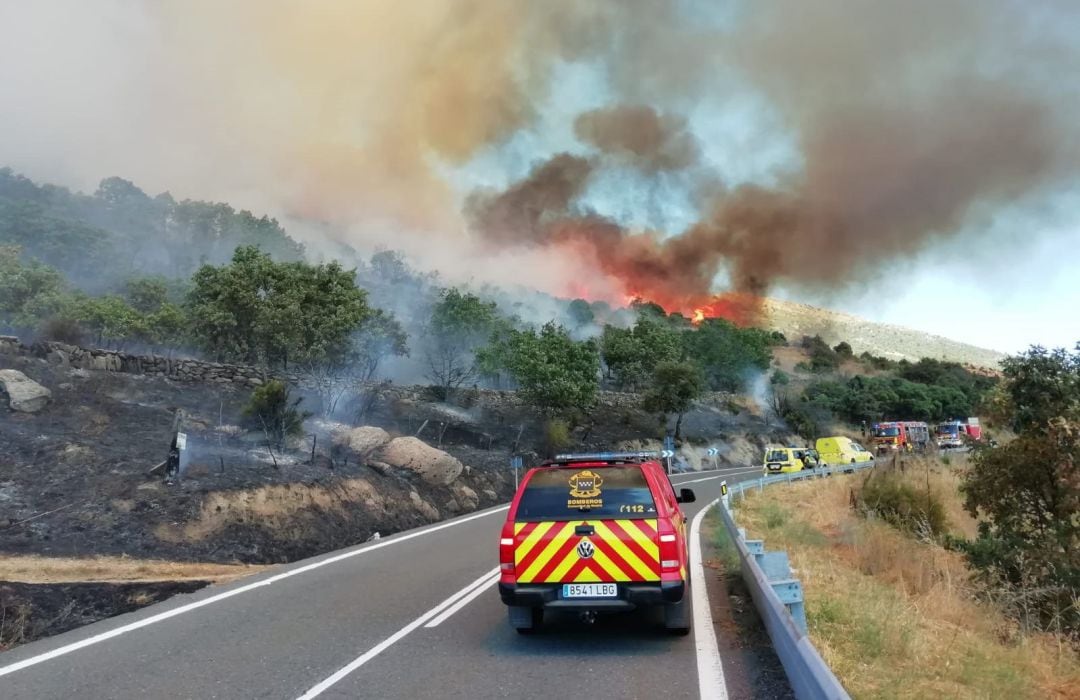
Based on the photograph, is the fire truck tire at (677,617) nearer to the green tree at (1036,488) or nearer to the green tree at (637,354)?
the green tree at (1036,488)

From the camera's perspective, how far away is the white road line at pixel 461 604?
26.6 feet

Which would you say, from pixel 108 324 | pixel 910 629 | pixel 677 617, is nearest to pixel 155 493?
pixel 677 617

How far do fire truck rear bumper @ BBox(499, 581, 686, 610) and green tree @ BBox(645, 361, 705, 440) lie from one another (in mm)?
47727

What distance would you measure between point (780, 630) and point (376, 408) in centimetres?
3333

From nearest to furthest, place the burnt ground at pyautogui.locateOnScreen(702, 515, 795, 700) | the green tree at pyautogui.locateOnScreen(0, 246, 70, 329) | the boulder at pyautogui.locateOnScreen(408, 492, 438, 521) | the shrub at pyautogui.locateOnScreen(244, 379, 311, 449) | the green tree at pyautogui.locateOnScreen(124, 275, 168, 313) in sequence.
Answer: the burnt ground at pyautogui.locateOnScreen(702, 515, 795, 700) → the boulder at pyautogui.locateOnScreen(408, 492, 438, 521) → the shrub at pyautogui.locateOnScreen(244, 379, 311, 449) → the green tree at pyautogui.locateOnScreen(0, 246, 70, 329) → the green tree at pyautogui.locateOnScreen(124, 275, 168, 313)

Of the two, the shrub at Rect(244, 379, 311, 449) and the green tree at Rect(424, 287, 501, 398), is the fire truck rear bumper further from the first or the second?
the green tree at Rect(424, 287, 501, 398)

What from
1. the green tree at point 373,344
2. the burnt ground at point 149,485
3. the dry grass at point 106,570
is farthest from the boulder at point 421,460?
the green tree at point 373,344

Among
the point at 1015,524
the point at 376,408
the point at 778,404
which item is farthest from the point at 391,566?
the point at 778,404

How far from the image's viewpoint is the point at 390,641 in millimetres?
7293

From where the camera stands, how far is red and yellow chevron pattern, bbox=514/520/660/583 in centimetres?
680

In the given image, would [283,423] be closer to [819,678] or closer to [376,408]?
[376,408]

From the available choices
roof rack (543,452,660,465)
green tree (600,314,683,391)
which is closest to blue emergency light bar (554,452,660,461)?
roof rack (543,452,660,465)

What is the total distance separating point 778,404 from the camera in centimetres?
7394

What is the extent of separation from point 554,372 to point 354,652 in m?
34.3
